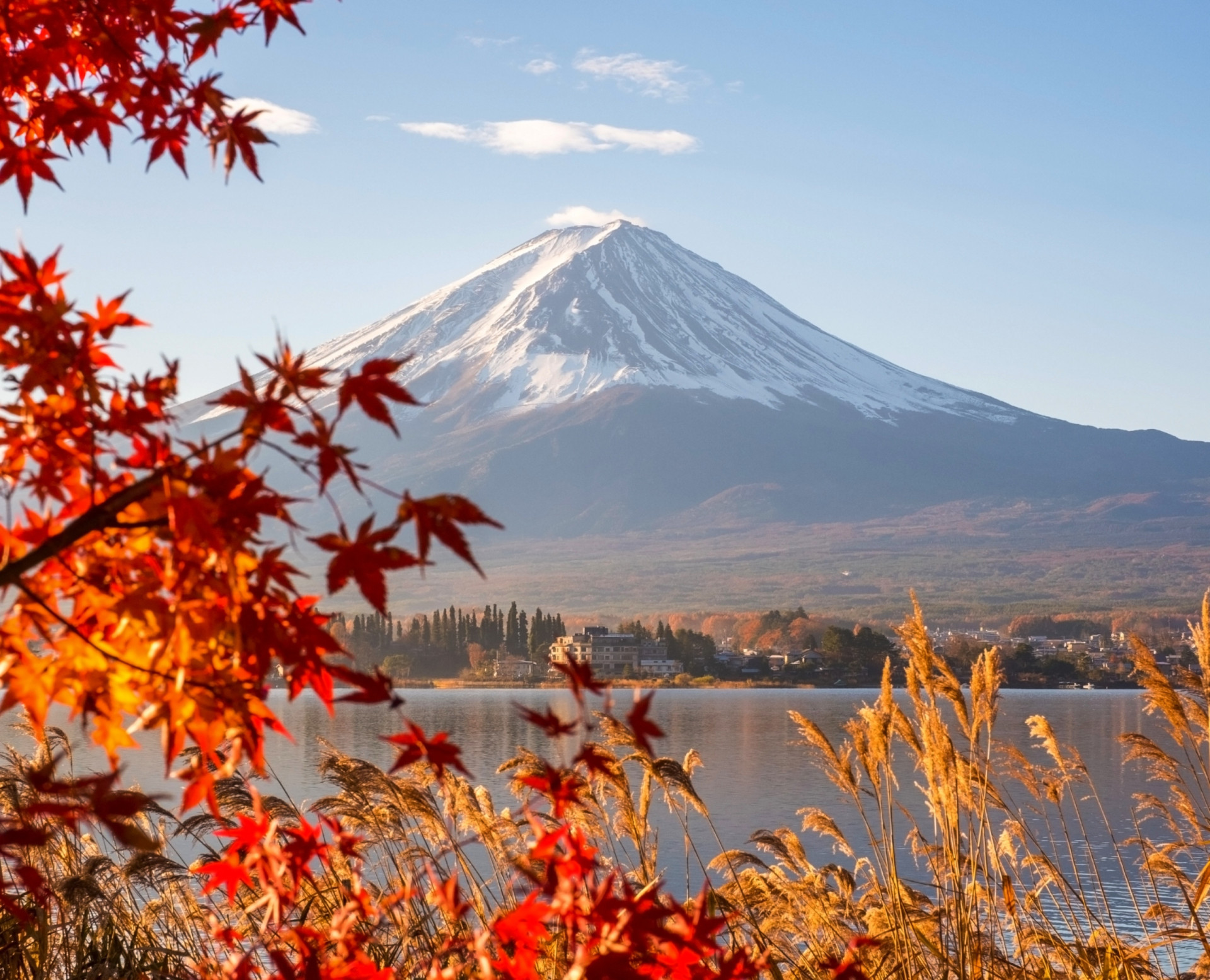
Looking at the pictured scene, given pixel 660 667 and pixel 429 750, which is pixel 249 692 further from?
pixel 660 667

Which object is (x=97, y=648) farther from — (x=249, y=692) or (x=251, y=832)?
(x=251, y=832)

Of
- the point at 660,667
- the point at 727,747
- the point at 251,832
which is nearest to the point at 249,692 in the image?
the point at 251,832

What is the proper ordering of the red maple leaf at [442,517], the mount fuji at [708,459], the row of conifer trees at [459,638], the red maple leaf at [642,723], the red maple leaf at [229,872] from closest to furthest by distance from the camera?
1. the red maple leaf at [442,517]
2. the red maple leaf at [642,723]
3. the red maple leaf at [229,872]
4. the row of conifer trees at [459,638]
5. the mount fuji at [708,459]

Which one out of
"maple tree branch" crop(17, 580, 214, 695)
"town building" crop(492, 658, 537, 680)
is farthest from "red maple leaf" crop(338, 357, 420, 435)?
"town building" crop(492, 658, 537, 680)

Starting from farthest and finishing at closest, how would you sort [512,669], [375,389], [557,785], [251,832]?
1. [512,669]
2. [251,832]
3. [557,785]
4. [375,389]

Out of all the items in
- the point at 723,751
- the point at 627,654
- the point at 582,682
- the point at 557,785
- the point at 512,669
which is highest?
the point at 582,682

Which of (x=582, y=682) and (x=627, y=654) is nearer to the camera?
(x=582, y=682)

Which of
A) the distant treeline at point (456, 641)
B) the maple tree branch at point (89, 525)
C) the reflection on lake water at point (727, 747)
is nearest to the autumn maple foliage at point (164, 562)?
the maple tree branch at point (89, 525)

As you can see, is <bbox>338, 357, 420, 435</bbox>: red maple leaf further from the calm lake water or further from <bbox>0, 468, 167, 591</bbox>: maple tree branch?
the calm lake water

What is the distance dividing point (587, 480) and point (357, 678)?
177560mm

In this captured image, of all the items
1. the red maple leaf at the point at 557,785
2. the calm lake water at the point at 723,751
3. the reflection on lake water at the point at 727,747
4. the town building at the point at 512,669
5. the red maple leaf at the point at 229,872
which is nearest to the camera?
the red maple leaf at the point at 557,785

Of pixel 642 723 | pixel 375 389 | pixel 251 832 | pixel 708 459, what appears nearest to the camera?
pixel 375 389

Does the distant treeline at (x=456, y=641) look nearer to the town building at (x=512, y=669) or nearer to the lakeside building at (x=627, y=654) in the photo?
the town building at (x=512, y=669)

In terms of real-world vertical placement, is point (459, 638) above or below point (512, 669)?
above
